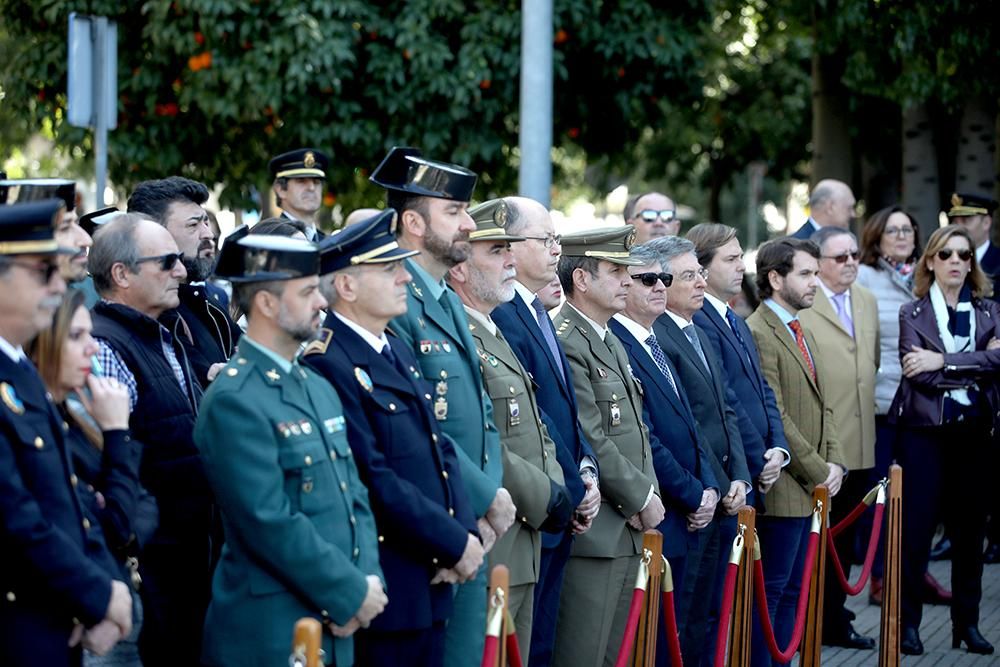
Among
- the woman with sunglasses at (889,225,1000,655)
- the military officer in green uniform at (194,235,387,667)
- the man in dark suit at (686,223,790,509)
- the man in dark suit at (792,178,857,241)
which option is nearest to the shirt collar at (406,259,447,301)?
the military officer in green uniform at (194,235,387,667)

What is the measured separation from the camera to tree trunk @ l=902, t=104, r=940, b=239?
15523mm

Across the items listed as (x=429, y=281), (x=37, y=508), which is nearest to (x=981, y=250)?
(x=429, y=281)

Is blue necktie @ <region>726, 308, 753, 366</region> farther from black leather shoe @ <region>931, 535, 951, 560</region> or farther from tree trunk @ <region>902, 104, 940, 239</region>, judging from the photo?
tree trunk @ <region>902, 104, 940, 239</region>

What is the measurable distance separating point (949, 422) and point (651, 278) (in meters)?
2.75

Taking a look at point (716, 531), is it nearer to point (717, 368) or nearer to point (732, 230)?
point (717, 368)

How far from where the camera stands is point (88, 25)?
9016 mm

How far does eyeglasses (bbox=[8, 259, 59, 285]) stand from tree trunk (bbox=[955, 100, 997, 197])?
11.9 metres

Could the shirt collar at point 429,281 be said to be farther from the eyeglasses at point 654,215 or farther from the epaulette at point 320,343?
the eyeglasses at point 654,215

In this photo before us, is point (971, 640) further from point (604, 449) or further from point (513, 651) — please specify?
point (513, 651)

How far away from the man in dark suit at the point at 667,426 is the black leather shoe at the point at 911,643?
89.6 inches

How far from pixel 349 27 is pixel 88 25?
303 cm

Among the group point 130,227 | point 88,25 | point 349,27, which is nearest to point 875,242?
point 349,27

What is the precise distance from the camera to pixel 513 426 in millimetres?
5898

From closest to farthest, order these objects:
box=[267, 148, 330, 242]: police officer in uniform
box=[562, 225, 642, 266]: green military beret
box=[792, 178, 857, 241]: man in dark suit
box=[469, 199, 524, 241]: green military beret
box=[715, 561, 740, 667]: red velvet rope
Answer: box=[469, 199, 524, 241]: green military beret → box=[715, 561, 740, 667]: red velvet rope → box=[562, 225, 642, 266]: green military beret → box=[267, 148, 330, 242]: police officer in uniform → box=[792, 178, 857, 241]: man in dark suit
